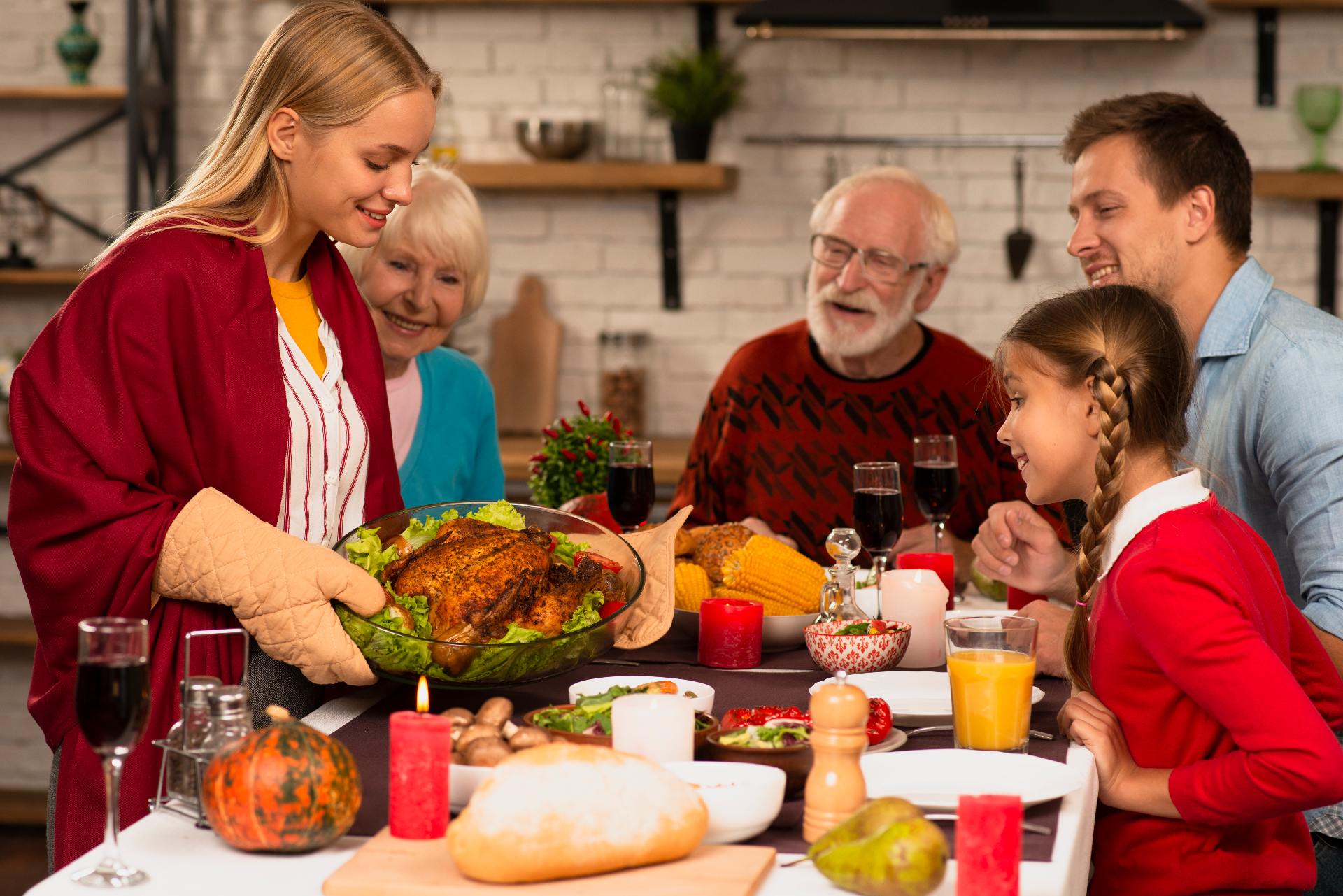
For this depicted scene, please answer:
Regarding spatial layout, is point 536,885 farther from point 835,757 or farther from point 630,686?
point 630,686

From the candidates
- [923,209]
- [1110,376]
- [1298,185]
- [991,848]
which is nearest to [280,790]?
[991,848]

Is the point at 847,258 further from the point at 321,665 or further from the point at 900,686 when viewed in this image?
the point at 321,665

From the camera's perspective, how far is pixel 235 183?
195 centimetres

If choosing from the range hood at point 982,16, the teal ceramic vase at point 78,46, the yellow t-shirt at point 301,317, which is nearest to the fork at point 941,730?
the yellow t-shirt at point 301,317

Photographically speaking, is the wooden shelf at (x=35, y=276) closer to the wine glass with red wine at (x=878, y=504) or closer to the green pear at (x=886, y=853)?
the wine glass with red wine at (x=878, y=504)

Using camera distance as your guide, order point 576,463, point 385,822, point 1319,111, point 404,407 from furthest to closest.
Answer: point 1319,111 → point 404,407 → point 576,463 → point 385,822

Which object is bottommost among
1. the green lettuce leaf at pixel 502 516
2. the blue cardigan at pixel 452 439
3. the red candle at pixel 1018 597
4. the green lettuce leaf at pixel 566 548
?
the red candle at pixel 1018 597

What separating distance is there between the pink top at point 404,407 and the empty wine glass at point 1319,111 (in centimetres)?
285

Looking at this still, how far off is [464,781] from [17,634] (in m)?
3.67

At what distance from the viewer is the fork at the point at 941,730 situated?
161 centimetres

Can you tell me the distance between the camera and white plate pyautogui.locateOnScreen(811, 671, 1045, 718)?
5.37 feet

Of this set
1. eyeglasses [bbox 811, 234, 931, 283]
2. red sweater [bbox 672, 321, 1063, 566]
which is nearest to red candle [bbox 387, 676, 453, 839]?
red sweater [bbox 672, 321, 1063, 566]

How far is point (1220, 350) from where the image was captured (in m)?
2.27

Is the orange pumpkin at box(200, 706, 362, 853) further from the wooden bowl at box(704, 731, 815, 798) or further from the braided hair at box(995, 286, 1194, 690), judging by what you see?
the braided hair at box(995, 286, 1194, 690)
